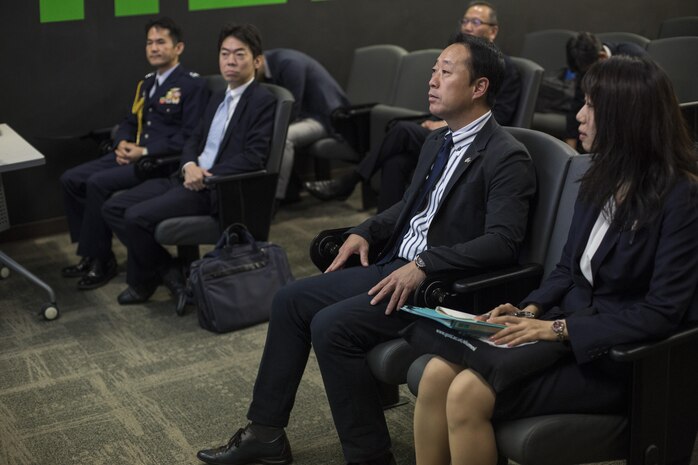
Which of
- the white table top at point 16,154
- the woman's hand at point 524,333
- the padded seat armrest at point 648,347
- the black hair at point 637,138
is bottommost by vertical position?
the white table top at point 16,154

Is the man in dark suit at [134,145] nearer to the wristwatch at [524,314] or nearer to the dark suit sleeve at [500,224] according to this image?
the dark suit sleeve at [500,224]

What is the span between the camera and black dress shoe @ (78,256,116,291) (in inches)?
168

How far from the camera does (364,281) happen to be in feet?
8.57

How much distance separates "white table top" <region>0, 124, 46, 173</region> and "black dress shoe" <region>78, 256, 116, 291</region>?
0.66 metres

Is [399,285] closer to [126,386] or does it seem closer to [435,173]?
[435,173]

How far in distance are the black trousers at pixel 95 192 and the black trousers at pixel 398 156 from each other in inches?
46.3

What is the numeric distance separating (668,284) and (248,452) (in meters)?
1.28

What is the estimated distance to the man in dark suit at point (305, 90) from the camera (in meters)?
5.15

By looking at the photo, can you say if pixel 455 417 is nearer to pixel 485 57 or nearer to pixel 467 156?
pixel 467 156

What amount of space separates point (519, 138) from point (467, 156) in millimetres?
182

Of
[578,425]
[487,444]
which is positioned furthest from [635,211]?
[487,444]

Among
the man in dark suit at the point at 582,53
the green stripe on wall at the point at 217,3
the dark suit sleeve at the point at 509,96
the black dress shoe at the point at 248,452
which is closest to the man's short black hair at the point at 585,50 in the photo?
the man in dark suit at the point at 582,53

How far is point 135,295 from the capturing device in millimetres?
4031

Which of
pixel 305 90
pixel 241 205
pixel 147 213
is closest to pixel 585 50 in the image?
pixel 305 90
